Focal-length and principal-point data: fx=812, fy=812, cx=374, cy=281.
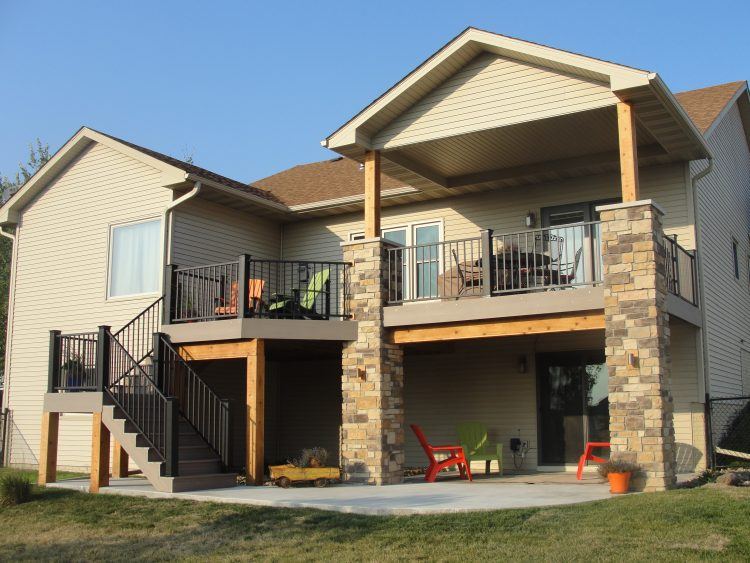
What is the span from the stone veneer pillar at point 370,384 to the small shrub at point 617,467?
3.50m

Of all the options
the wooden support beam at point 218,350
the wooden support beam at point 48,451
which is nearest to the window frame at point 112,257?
the wooden support beam at point 218,350

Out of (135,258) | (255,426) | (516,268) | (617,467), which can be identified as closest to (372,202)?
(516,268)

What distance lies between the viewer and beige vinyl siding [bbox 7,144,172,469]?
15.7 meters

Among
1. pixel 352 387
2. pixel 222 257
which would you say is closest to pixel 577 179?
pixel 352 387

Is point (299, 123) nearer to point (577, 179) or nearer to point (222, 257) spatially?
point (222, 257)

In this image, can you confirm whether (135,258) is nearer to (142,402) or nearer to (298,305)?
(142,402)

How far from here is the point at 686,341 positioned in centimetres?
1328

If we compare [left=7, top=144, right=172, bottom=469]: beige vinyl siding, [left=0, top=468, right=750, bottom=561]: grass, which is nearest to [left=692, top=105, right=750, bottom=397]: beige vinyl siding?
[left=0, top=468, right=750, bottom=561]: grass

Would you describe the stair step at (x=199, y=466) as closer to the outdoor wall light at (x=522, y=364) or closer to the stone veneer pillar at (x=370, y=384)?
the stone veneer pillar at (x=370, y=384)

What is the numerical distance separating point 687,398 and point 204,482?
7660 mm

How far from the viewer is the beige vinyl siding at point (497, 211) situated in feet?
44.9

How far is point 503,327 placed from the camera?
11852 mm

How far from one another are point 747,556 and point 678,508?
5.17 ft

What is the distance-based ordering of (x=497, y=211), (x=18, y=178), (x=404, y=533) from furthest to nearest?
(x=18, y=178) → (x=497, y=211) → (x=404, y=533)
